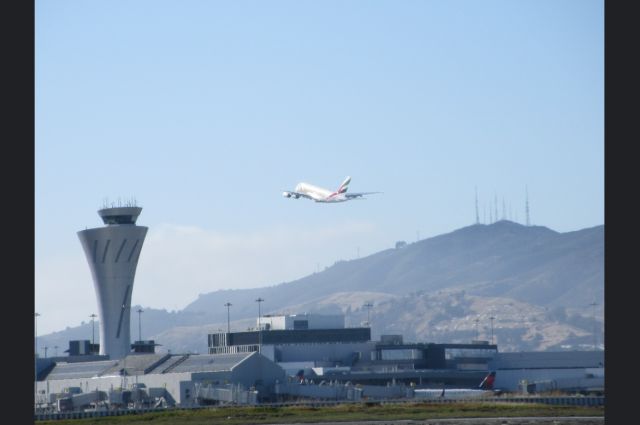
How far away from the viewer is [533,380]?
199000 mm

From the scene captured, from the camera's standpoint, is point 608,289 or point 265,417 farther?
point 265,417

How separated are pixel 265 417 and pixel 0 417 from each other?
66825 mm

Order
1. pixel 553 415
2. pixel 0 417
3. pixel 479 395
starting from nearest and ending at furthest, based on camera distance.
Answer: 1. pixel 0 417
2. pixel 553 415
3. pixel 479 395

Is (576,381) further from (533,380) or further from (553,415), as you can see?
(553,415)

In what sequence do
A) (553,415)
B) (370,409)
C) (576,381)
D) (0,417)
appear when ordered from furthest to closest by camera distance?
(576,381) < (370,409) < (553,415) < (0,417)

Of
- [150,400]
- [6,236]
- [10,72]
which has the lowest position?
[150,400]

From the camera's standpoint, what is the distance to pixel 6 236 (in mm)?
43562

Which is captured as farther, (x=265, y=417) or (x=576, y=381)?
(x=576, y=381)

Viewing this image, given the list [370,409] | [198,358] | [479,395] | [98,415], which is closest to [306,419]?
[370,409]

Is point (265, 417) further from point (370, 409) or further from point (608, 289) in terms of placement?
point (608, 289)

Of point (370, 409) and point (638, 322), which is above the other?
point (638, 322)

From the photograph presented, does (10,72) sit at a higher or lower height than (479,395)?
higher

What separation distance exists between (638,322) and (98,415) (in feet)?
279

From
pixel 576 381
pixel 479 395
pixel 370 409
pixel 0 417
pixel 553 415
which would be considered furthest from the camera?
pixel 576 381
